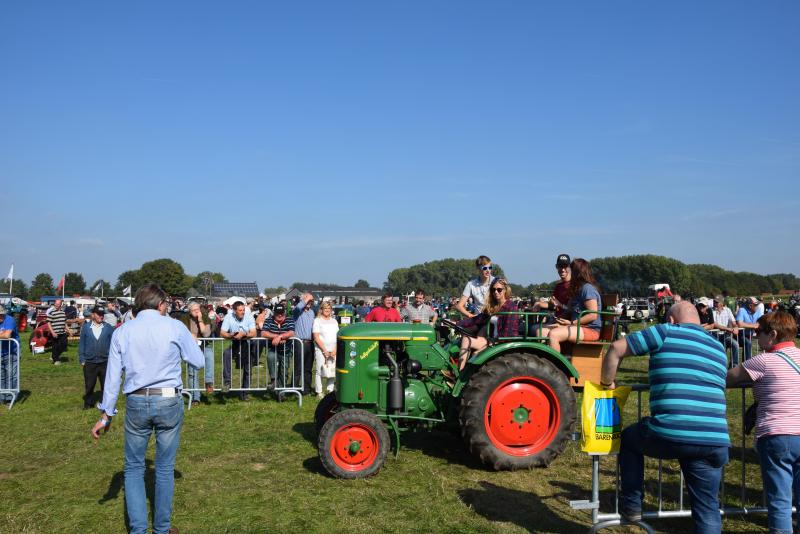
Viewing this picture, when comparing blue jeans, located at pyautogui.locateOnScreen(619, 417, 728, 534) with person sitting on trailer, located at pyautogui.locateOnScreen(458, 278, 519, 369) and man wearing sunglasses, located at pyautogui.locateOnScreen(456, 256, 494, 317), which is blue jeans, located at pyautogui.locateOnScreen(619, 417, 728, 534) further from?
man wearing sunglasses, located at pyautogui.locateOnScreen(456, 256, 494, 317)

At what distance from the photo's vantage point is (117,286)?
94.0m

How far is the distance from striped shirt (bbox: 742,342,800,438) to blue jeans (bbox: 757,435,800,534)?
58 millimetres

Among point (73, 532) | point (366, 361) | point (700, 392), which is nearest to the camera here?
point (700, 392)

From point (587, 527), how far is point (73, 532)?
156 inches

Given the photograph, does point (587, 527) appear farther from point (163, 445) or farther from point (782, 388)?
point (163, 445)

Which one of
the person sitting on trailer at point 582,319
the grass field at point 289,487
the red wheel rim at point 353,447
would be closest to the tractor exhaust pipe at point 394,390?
the red wheel rim at point 353,447

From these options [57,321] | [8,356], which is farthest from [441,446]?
[57,321]

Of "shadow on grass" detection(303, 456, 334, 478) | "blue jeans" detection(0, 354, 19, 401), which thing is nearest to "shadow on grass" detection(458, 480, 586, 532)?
"shadow on grass" detection(303, 456, 334, 478)

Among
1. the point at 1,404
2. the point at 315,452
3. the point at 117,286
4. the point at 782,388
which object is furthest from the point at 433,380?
the point at 117,286

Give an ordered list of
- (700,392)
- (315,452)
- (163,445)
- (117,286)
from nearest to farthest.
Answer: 1. (700,392)
2. (163,445)
3. (315,452)
4. (117,286)

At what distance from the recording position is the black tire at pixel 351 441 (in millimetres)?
6047

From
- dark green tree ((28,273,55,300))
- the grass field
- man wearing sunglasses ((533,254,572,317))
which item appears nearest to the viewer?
the grass field

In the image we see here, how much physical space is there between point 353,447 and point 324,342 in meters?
4.54

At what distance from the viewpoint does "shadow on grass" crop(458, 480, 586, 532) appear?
491 centimetres
